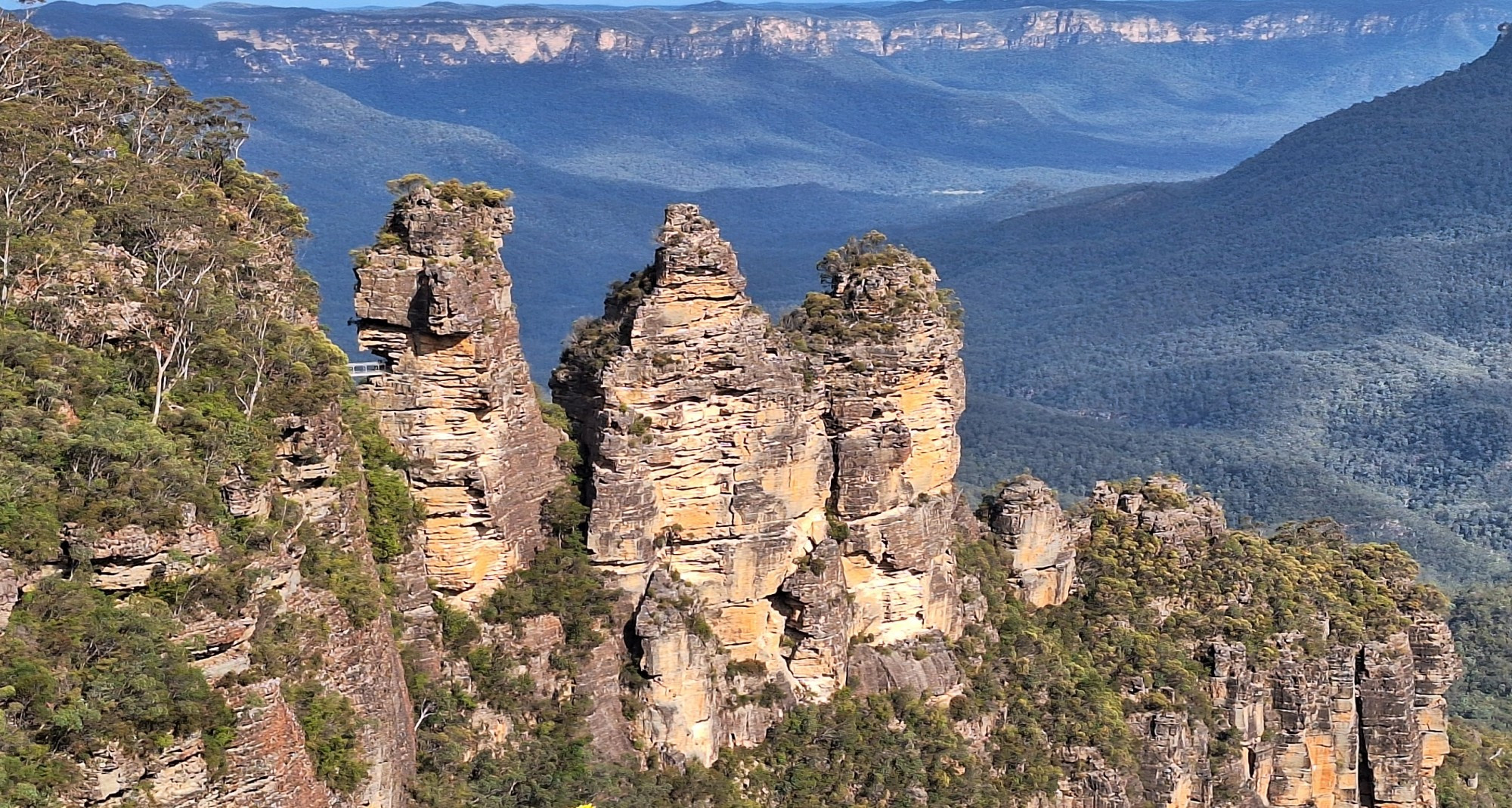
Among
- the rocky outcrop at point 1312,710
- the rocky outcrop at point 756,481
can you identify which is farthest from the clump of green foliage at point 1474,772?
the rocky outcrop at point 756,481

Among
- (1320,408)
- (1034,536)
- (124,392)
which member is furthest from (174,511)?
(1320,408)

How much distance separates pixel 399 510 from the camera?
1422 inches

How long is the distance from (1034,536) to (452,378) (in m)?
21.7

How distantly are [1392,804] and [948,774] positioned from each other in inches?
843

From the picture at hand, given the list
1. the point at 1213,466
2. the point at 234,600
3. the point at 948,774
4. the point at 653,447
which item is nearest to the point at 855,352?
the point at 653,447


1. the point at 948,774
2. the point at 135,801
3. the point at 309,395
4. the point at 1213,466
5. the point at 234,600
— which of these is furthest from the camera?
the point at 1213,466

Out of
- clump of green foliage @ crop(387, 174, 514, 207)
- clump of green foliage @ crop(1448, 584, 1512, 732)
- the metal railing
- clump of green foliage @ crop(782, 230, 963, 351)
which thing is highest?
clump of green foliage @ crop(387, 174, 514, 207)

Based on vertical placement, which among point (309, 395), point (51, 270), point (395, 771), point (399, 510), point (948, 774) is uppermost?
point (51, 270)

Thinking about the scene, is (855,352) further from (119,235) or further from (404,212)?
(119,235)

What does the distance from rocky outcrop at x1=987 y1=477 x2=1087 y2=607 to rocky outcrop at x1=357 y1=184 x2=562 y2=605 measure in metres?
18.4

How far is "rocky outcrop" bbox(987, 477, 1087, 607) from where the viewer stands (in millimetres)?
52469

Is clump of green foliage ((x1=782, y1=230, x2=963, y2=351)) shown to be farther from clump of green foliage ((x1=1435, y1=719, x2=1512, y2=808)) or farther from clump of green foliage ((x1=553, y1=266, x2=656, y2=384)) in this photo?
clump of green foliage ((x1=1435, y1=719, x2=1512, y2=808))

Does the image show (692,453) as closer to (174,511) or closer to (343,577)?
(343,577)

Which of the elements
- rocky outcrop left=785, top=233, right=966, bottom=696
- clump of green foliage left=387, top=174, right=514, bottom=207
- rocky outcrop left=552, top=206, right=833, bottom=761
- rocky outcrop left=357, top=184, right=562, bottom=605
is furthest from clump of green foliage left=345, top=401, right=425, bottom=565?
rocky outcrop left=785, top=233, right=966, bottom=696
